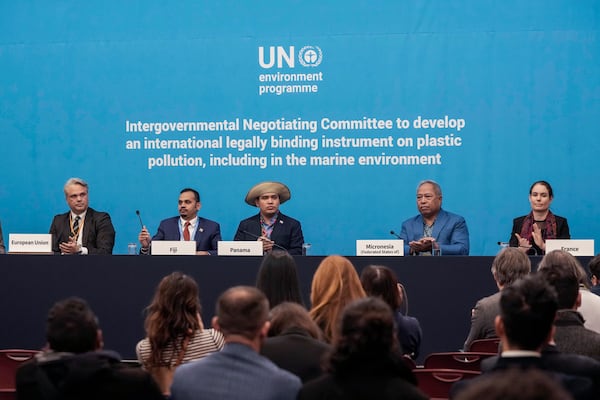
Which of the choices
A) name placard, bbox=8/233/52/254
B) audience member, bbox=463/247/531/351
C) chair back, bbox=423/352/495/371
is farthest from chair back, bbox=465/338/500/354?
name placard, bbox=8/233/52/254

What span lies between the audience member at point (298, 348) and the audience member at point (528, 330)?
0.49m

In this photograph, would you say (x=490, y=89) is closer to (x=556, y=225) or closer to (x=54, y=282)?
(x=556, y=225)

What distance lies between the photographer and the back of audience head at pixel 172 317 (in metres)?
2.94

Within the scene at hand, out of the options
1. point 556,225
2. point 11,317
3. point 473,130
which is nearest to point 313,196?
point 473,130

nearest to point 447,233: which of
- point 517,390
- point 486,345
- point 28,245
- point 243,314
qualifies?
point 486,345

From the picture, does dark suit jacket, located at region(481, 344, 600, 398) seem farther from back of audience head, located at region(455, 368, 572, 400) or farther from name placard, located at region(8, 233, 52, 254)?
name placard, located at region(8, 233, 52, 254)

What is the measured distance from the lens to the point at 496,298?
12.5 ft

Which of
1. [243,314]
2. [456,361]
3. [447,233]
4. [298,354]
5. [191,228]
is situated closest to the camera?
[243,314]

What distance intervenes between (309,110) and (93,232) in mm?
2061

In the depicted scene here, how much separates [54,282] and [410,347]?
2917mm

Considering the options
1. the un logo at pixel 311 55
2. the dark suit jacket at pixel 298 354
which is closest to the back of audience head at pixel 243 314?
the dark suit jacket at pixel 298 354

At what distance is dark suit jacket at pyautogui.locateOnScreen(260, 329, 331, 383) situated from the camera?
94.1 inches

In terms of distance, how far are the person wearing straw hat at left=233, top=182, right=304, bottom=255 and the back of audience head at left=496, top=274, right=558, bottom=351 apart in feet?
13.8

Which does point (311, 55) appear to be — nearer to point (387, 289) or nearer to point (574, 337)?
point (387, 289)
